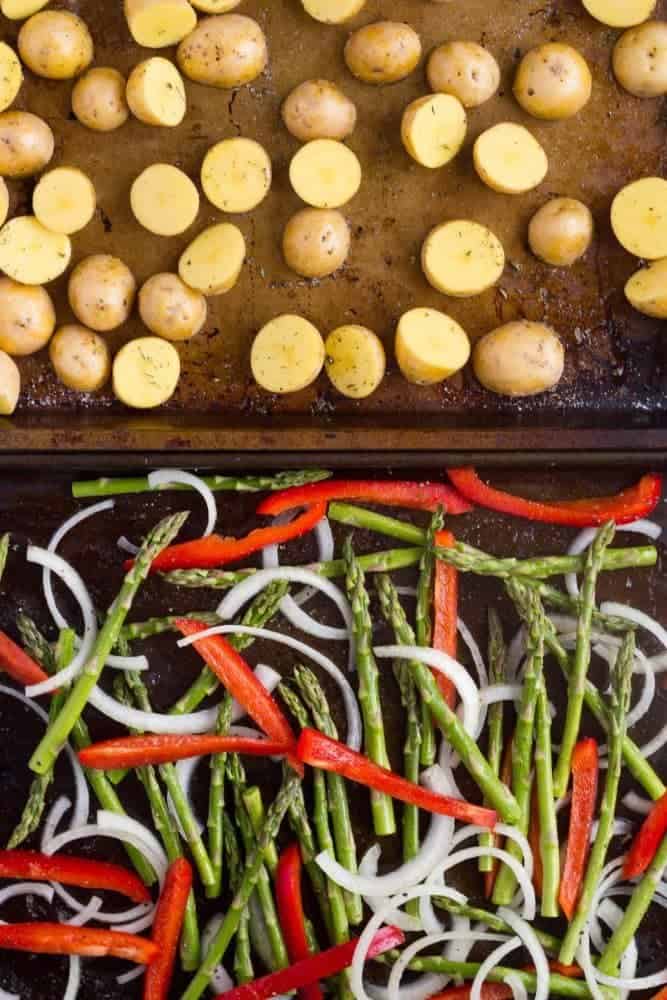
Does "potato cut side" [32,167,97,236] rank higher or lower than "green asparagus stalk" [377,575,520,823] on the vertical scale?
higher

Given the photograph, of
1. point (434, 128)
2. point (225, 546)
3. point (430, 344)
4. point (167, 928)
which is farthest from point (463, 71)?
point (167, 928)

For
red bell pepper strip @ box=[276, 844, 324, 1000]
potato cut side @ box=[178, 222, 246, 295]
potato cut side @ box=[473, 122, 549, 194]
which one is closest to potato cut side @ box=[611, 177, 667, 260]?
potato cut side @ box=[473, 122, 549, 194]

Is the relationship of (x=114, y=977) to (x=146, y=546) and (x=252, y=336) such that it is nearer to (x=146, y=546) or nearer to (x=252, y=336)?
(x=146, y=546)

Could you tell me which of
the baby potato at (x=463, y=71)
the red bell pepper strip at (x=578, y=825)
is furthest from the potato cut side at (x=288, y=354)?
the red bell pepper strip at (x=578, y=825)

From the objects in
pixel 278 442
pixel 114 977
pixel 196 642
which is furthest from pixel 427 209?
pixel 114 977

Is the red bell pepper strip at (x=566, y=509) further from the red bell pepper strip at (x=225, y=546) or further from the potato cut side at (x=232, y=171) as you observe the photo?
the potato cut side at (x=232, y=171)

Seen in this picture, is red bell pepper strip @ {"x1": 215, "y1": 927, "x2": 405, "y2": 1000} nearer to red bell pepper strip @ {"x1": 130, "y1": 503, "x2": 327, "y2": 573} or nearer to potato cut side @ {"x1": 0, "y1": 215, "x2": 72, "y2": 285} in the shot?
red bell pepper strip @ {"x1": 130, "y1": 503, "x2": 327, "y2": 573}

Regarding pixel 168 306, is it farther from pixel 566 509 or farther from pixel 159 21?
pixel 566 509
